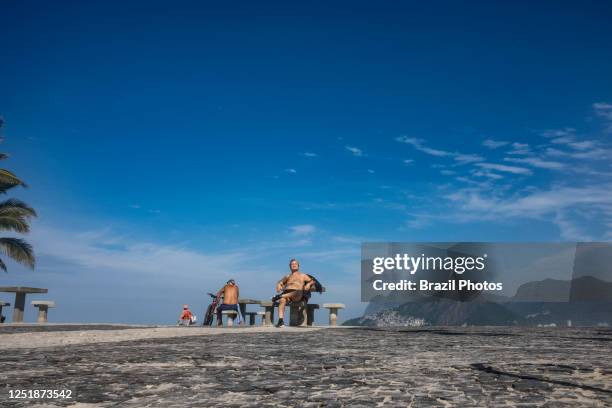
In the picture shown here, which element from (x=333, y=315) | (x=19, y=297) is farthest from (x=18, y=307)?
(x=333, y=315)

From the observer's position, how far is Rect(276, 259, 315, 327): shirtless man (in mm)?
15164

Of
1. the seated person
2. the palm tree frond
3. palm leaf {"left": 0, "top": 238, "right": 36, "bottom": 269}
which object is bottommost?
the seated person

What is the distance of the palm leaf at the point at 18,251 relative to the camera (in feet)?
63.8

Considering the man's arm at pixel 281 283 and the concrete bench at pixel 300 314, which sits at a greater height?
the man's arm at pixel 281 283

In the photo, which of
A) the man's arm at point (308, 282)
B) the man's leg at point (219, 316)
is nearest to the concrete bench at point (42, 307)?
the man's leg at point (219, 316)

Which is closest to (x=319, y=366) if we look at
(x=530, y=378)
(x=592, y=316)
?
(x=530, y=378)

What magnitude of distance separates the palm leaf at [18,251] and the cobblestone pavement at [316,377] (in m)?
14.2

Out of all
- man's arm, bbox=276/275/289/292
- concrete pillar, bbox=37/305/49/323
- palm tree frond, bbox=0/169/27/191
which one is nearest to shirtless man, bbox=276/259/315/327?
man's arm, bbox=276/275/289/292

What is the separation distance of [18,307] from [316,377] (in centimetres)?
1697

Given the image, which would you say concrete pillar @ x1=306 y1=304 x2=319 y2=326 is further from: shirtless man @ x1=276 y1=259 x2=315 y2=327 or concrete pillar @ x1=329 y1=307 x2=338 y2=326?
shirtless man @ x1=276 y1=259 x2=315 y2=327

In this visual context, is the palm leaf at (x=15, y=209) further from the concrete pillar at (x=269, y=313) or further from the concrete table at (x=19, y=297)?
the concrete pillar at (x=269, y=313)

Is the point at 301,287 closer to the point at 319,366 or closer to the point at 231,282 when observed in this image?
the point at 231,282

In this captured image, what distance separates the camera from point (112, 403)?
3.54 metres

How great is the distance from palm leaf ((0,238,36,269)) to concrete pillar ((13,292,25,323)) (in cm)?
176
